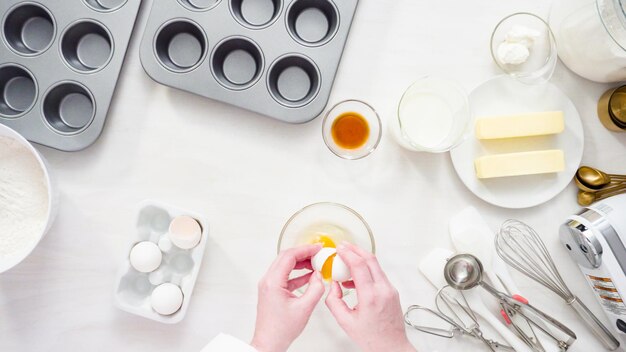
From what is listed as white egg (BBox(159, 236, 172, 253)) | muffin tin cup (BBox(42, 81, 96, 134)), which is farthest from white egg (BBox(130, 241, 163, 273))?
muffin tin cup (BBox(42, 81, 96, 134))

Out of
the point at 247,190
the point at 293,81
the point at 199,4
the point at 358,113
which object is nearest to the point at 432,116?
the point at 358,113

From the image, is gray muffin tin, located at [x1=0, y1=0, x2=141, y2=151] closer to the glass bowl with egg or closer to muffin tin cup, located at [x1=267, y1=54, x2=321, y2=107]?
muffin tin cup, located at [x1=267, y1=54, x2=321, y2=107]

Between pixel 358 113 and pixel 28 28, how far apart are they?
0.67 m

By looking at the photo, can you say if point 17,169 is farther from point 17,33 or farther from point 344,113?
point 344,113

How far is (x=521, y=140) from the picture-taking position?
92 centimetres

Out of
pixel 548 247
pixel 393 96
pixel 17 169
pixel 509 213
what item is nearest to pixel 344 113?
→ pixel 393 96

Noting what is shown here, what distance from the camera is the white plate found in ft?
2.96

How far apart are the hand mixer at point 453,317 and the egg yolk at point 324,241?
0.20m

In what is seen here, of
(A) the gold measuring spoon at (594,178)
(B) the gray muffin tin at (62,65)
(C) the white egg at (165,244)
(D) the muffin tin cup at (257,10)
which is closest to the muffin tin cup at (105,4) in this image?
(B) the gray muffin tin at (62,65)

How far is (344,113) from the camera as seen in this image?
91cm

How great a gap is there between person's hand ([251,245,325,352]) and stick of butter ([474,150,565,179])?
14.6 inches

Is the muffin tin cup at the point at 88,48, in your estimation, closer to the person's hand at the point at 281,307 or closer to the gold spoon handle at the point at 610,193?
the person's hand at the point at 281,307

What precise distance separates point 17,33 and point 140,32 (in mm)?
246

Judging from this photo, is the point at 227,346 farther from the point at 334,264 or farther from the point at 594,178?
the point at 594,178
